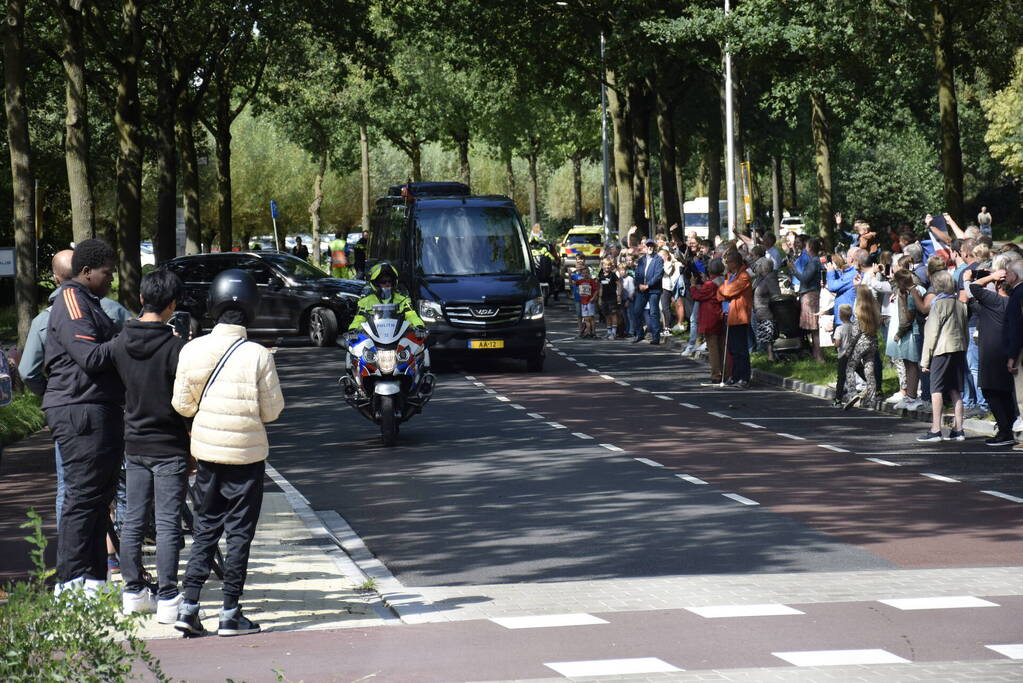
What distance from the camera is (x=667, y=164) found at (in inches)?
1732

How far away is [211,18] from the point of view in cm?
3350

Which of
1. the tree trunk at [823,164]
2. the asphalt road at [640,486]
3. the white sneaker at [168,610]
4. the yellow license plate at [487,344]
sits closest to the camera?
the white sneaker at [168,610]

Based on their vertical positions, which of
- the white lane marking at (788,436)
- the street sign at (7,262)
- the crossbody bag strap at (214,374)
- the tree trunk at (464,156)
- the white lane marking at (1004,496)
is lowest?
the white lane marking at (1004,496)

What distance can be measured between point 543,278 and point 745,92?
2572cm

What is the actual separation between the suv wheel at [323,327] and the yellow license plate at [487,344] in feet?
18.1

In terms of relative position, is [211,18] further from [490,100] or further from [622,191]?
[490,100]

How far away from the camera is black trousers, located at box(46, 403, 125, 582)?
27.0ft

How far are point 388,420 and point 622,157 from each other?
27285 millimetres

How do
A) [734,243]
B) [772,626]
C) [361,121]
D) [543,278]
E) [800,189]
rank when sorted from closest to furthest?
[772,626] → [734,243] → [543,278] → [361,121] → [800,189]

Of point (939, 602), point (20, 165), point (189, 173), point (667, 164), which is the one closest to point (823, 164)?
point (667, 164)

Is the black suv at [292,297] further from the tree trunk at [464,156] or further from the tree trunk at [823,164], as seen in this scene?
the tree trunk at [464,156]

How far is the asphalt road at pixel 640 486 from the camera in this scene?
33.3 feet

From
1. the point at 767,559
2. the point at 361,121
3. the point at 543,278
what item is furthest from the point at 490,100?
the point at 767,559

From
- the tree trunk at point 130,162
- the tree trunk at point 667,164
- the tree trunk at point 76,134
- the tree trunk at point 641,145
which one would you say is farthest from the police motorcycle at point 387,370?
the tree trunk at point 667,164
